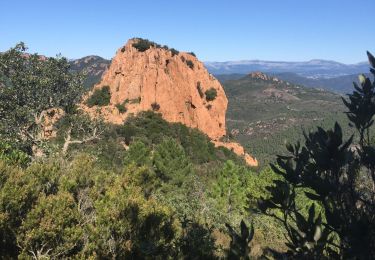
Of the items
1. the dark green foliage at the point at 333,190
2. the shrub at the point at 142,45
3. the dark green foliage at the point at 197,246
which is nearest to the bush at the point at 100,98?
the shrub at the point at 142,45

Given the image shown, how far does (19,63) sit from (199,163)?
141ft

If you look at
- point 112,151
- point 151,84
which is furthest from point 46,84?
point 151,84

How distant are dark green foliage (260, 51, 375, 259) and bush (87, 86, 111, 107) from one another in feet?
230

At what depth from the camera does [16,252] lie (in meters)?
15.4

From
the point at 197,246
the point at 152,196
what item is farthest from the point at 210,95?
the point at 197,246

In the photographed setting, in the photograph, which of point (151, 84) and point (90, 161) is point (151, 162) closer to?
point (90, 161)

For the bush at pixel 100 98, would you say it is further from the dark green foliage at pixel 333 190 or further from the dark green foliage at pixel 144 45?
the dark green foliage at pixel 333 190

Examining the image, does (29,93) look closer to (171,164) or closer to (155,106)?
(171,164)

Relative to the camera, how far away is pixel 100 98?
73875mm

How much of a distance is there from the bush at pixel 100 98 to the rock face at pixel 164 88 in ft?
3.06

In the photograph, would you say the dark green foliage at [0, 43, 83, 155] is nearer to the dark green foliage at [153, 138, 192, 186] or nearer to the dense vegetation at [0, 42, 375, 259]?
the dense vegetation at [0, 42, 375, 259]

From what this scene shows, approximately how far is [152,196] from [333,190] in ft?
68.8

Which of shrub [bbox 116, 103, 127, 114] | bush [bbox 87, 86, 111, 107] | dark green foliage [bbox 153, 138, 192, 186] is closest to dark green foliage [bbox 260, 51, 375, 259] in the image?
dark green foliage [bbox 153, 138, 192, 186]

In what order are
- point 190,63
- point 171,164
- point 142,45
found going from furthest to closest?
1. point 190,63
2. point 142,45
3. point 171,164
